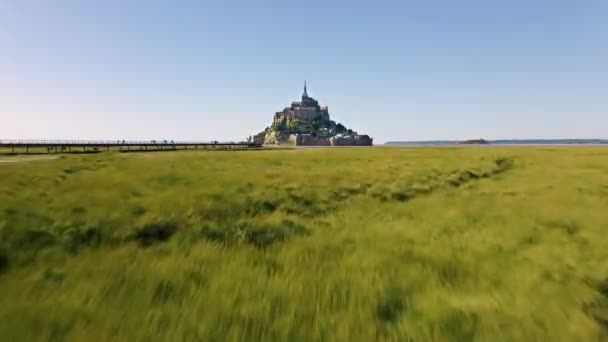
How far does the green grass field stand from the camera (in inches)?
113

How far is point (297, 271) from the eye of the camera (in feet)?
13.7

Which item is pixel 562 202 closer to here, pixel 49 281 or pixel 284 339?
pixel 284 339

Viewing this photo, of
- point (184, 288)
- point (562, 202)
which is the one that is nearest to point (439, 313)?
point (184, 288)

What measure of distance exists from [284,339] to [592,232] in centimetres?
625

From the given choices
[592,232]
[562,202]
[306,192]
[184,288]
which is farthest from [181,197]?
[562,202]

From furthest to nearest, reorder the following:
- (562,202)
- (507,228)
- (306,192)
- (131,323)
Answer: (306,192) < (562,202) < (507,228) < (131,323)

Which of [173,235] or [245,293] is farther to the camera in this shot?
[173,235]

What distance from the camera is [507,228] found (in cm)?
631

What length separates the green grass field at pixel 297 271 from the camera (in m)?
2.86

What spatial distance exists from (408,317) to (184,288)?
2368mm

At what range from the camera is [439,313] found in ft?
9.87

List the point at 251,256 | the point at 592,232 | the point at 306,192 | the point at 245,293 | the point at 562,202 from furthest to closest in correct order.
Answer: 1. the point at 306,192
2. the point at 562,202
3. the point at 592,232
4. the point at 251,256
5. the point at 245,293

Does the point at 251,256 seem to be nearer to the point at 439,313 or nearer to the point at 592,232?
the point at 439,313

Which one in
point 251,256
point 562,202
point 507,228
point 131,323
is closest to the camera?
point 131,323
